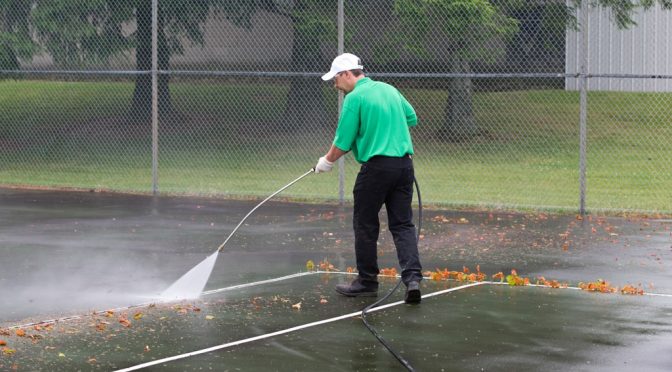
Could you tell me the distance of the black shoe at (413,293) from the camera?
27.4ft

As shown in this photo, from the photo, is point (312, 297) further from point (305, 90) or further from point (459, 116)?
point (305, 90)

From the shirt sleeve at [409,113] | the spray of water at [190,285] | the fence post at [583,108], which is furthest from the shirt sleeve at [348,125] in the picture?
the fence post at [583,108]

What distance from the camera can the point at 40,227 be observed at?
41.9ft

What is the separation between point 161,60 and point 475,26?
6973mm

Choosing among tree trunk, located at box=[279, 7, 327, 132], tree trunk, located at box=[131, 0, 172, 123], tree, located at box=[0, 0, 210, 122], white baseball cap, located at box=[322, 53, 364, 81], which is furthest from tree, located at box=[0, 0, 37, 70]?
white baseball cap, located at box=[322, 53, 364, 81]

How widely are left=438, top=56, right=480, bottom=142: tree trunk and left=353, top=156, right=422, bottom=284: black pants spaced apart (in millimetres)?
13885

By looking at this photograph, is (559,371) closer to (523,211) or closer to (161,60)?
(523,211)

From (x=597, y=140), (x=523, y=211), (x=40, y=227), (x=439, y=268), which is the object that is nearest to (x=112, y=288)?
(x=439, y=268)

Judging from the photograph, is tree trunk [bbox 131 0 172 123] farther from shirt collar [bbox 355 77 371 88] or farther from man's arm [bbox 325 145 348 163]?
man's arm [bbox 325 145 348 163]

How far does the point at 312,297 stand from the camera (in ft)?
28.6

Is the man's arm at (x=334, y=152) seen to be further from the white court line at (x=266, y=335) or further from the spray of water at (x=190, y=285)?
the spray of water at (x=190, y=285)

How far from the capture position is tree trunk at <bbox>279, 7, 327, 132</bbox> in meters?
22.4

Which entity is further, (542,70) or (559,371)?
(542,70)

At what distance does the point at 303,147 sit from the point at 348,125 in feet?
47.9
